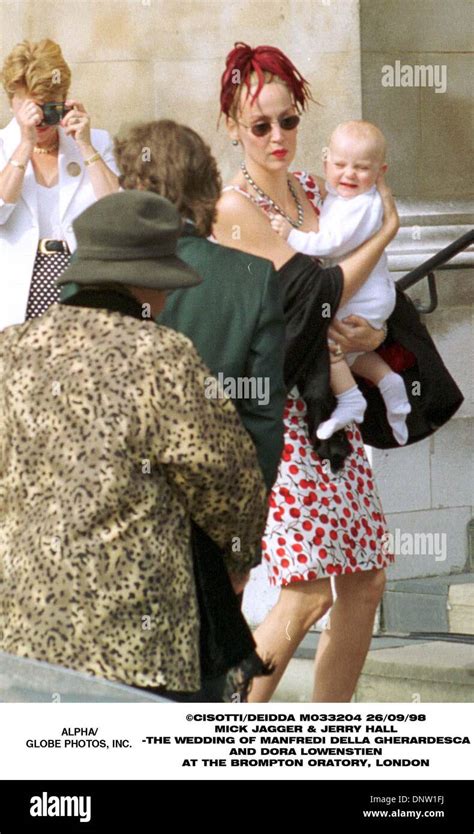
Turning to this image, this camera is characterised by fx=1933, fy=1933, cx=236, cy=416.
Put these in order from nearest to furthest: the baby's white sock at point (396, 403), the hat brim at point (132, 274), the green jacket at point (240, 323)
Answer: the hat brim at point (132, 274), the green jacket at point (240, 323), the baby's white sock at point (396, 403)

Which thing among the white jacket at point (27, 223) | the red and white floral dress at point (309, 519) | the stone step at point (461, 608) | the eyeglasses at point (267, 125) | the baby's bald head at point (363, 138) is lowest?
the stone step at point (461, 608)

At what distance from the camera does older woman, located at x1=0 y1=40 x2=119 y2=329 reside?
19.5ft

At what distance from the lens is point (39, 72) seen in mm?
6105

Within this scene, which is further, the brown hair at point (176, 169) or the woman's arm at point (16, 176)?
the woman's arm at point (16, 176)

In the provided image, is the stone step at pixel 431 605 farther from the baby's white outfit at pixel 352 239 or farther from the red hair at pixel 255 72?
the red hair at pixel 255 72

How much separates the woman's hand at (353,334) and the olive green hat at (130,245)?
1.12m

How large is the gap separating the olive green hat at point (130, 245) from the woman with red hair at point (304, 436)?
906mm

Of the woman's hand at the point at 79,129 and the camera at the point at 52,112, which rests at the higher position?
the camera at the point at 52,112

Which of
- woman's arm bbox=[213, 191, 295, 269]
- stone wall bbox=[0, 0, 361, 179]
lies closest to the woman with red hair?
woman's arm bbox=[213, 191, 295, 269]

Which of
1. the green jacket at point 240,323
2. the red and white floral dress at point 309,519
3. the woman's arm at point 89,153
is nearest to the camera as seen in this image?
the green jacket at point 240,323

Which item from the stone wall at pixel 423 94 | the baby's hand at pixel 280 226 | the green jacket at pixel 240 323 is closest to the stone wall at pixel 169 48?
the stone wall at pixel 423 94

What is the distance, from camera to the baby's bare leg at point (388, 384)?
5625mm

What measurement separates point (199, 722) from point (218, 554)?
Answer: 801mm
